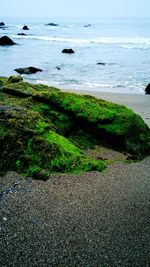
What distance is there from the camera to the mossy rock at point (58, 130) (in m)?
4.28

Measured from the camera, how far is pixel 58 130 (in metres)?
5.22

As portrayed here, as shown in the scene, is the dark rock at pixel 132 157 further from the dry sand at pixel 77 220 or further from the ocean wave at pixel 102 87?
the ocean wave at pixel 102 87

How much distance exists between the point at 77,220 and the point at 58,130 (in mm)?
2089

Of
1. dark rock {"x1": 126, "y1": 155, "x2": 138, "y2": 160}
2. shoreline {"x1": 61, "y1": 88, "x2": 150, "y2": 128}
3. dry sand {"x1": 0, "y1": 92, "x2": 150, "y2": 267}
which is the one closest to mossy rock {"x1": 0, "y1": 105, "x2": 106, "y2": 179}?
dry sand {"x1": 0, "y1": 92, "x2": 150, "y2": 267}

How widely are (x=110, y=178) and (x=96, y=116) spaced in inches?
57.0

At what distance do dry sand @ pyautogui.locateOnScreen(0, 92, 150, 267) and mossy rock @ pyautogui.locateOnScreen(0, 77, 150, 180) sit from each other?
242mm

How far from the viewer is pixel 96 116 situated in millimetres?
5410

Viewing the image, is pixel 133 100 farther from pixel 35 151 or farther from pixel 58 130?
pixel 35 151

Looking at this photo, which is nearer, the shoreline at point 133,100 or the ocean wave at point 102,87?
the shoreline at point 133,100

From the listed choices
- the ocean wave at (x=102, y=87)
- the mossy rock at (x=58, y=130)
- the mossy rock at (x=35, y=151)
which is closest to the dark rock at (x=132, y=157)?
the mossy rock at (x=58, y=130)

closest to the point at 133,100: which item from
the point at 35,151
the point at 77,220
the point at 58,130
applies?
the point at 58,130

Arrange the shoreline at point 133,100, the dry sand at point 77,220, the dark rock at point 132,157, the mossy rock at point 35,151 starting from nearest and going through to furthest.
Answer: the dry sand at point 77,220 → the mossy rock at point 35,151 → the dark rock at point 132,157 → the shoreline at point 133,100

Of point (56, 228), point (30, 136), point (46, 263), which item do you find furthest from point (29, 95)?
point (46, 263)

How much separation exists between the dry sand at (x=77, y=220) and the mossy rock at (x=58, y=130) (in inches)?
9.5
